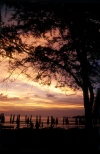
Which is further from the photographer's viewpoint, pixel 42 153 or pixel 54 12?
pixel 54 12

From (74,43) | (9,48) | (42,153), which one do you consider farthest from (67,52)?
(42,153)

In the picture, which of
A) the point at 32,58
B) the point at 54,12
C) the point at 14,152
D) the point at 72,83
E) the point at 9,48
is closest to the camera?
the point at 14,152

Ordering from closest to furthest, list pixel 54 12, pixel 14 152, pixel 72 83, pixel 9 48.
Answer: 1. pixel 14 152
2. pixel 54 12
3. pixel 9 48
4. pixel 72 83

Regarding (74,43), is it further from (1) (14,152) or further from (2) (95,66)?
(1) (14,152)

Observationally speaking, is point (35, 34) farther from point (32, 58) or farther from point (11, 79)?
point (11, 79)

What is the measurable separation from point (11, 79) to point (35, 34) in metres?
3.44

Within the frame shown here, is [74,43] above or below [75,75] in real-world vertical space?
above

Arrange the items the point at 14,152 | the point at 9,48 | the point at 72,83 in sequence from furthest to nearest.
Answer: the point at 72,83, the point at 9,48, the point at 14,152

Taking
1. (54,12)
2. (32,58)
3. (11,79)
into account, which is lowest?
(11,79)

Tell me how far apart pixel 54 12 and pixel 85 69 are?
Result: 431 cm

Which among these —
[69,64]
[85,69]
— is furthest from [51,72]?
[85,69]

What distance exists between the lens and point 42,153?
10508 mm

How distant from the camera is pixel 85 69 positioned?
21500 mm

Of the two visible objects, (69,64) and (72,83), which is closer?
(69,64)
